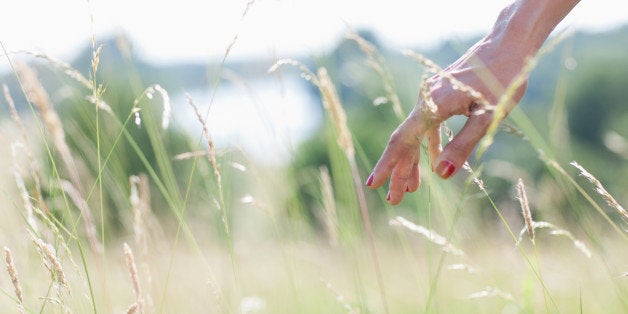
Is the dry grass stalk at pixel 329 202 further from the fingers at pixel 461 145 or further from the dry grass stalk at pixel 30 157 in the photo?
the dry grass stalk at pixel 30 157

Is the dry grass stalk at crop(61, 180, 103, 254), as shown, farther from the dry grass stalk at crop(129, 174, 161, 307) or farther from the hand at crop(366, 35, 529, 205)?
the hand at crop(366, 35, 529, 205)

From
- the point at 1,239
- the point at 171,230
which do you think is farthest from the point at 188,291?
the point at 171,230

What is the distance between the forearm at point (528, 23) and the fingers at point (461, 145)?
17cm

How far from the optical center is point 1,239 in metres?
2.65

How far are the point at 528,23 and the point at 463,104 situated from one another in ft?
0.73

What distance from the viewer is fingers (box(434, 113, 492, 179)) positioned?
1467 millimetres

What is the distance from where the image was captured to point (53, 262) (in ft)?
4.31

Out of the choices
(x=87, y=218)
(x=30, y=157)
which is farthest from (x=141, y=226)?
(x=30, y=157)

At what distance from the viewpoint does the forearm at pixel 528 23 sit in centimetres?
151

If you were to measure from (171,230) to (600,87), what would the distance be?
1102cm

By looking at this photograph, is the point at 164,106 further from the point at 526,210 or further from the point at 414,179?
the point at 526,210

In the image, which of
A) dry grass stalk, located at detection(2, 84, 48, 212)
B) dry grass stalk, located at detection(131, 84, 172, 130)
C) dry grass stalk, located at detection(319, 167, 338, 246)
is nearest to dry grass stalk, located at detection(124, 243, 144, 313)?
dry grass stalk, located at detection(131, 84, 172, 130)

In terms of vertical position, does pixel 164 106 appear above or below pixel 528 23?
below

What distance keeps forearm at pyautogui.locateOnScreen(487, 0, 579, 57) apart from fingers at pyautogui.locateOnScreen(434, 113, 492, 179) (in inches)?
6.6
